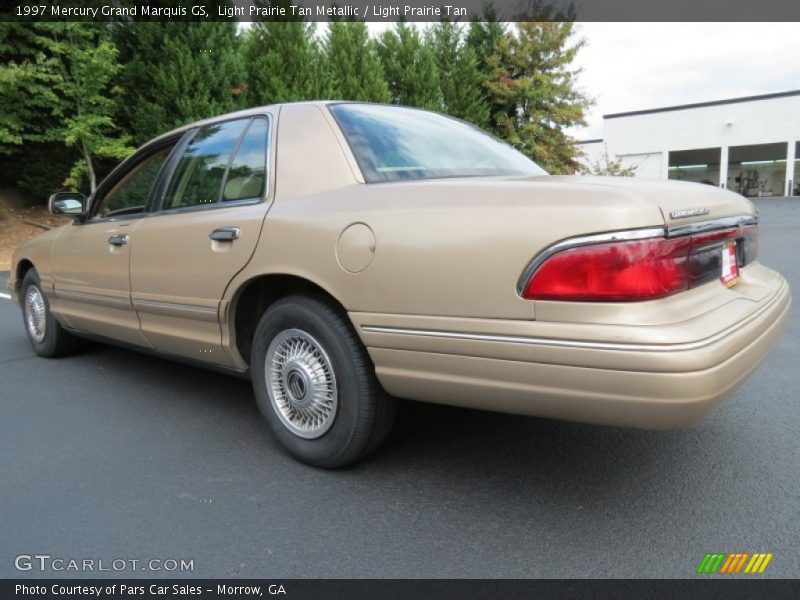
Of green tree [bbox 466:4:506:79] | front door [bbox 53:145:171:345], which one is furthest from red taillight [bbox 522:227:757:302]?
green tree [bbox 466:4:506:79]

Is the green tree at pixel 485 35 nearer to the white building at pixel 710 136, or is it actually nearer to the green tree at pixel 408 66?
the green tree at pixel 408 66

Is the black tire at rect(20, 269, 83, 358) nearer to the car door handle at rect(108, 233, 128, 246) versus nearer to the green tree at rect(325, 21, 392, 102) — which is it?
the car door handle at rect(108, 233, 128, 246)

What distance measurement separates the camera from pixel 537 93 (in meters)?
23.4

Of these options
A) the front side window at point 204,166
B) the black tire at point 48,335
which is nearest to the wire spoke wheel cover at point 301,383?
the front side window at point 204,166

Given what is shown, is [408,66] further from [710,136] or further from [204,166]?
[710,136]

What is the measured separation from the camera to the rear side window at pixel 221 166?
9.55 ft

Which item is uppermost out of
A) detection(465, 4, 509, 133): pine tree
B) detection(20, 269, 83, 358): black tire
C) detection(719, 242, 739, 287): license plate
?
detection(465, 4, 509, 133): pine tree

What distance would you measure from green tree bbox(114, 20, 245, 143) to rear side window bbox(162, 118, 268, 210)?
1184cm

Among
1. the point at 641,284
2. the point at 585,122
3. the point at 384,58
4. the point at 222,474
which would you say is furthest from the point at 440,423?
the point at 585,122

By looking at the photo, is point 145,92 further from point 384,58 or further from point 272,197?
point 272,197

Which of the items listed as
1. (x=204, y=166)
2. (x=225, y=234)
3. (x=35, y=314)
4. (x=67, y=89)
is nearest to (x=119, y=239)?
(x=204, y=166)

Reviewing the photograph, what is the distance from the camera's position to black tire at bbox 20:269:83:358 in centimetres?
453

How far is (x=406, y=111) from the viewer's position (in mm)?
3248

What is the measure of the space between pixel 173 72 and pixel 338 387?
46.4ft
